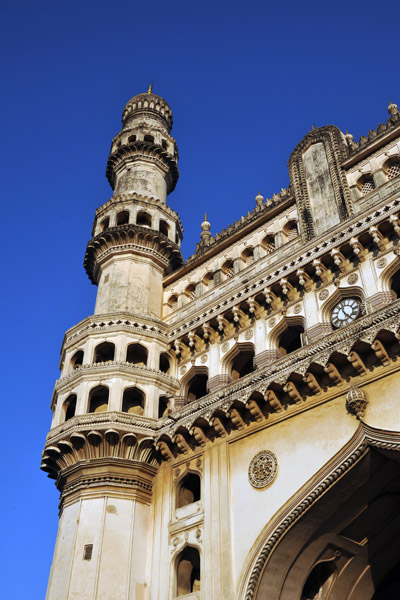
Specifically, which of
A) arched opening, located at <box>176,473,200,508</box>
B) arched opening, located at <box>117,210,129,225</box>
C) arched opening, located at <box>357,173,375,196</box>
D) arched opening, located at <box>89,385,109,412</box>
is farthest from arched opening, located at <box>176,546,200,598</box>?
arched opening, located at <box>117,210,129,225</box>

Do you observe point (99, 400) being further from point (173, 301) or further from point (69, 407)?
point (173, 301)

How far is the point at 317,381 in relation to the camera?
16516 millimetres

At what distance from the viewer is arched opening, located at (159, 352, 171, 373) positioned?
857 inches

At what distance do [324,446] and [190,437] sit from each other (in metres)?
4.44

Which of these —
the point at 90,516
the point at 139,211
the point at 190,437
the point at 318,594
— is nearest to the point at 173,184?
the point at 139,211

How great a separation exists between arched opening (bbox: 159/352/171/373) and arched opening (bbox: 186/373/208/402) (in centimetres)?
99

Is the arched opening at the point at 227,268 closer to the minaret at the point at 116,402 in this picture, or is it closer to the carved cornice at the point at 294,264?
the carved cornice at the point at 294,264

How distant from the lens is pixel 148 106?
3219cm

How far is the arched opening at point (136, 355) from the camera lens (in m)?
21.5

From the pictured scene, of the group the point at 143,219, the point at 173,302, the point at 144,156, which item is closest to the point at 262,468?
the point at 173,302

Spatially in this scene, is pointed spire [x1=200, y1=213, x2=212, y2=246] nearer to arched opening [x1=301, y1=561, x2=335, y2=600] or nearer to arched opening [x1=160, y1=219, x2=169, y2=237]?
arched opening [x1=160, y1=219, x2=169, y2=237]

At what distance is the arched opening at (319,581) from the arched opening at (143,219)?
1379cm

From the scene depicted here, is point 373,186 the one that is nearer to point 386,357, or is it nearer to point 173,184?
point 386,357

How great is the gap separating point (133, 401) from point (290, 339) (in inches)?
204
